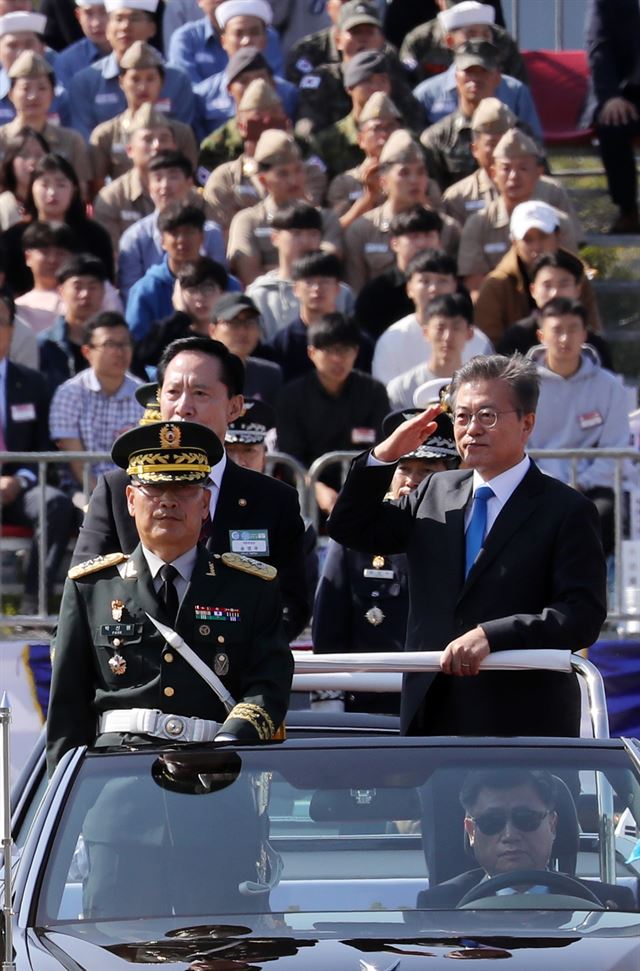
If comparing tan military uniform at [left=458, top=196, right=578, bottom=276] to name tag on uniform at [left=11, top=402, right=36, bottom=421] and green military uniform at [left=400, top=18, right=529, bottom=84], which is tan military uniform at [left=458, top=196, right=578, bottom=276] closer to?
green military uniform at [left=400, top=18, right=529, bottom=84]

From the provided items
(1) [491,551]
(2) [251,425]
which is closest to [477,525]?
(1) [491,551]

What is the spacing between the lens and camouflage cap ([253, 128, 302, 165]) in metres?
12.5

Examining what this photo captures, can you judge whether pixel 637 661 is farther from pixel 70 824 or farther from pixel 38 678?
pixel 70 824

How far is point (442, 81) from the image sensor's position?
14.5 m

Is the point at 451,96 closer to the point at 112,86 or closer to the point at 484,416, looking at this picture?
the point at 112,86

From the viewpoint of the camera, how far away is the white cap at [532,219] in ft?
39.2

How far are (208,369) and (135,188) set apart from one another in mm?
7438

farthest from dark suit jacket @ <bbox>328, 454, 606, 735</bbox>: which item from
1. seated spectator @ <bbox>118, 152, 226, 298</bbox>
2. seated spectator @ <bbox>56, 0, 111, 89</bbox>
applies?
seated spectator @ <bbox>56, 0, 111, 89</bbox>

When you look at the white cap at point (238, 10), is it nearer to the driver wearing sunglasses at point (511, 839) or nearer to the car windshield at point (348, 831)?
the car windshield at point (348, 831)

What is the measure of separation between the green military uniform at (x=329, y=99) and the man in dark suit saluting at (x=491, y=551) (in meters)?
9.03

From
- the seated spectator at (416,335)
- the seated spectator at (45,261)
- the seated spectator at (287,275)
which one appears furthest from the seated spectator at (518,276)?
the seated spectator at (45,261)

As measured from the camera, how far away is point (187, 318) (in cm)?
1134

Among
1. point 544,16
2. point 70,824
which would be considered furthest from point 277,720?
point 544,16

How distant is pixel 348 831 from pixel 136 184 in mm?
9550
